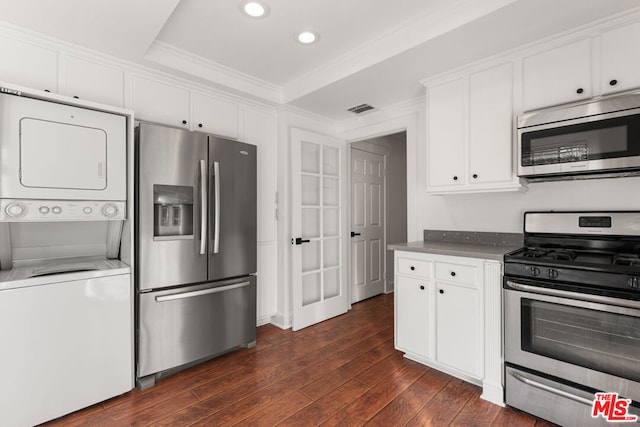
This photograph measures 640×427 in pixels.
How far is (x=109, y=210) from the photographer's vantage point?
2.10 metres

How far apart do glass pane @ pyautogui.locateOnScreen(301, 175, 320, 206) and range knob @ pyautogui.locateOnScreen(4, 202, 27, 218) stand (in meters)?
2.29

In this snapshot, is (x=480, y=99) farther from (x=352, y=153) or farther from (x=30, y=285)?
(x=30, y=285)

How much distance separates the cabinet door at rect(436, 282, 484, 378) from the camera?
2162 mm

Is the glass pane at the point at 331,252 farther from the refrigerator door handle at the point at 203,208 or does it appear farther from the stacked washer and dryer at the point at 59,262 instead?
the stacked washer and dryer at the point at 59,262

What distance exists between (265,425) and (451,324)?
1.46 metres

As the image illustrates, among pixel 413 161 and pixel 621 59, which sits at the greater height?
pixel 621 59

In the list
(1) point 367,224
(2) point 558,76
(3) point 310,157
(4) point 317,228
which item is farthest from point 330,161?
(2) point 558,76

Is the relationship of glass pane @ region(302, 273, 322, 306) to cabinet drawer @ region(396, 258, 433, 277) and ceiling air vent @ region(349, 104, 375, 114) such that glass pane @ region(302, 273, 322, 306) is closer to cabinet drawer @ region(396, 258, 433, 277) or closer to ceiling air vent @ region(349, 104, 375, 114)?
cabinet drawer @ region(396, 258, 433, 277)

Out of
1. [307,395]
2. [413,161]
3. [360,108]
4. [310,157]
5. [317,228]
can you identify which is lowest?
[307,395]

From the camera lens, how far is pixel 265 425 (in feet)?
6.06

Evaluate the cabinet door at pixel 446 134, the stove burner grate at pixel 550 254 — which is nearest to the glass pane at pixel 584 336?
the stove burner grate at pixel 550 254

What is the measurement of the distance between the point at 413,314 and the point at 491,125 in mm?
1620

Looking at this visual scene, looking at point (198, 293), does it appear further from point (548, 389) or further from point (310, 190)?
point (548, 389)

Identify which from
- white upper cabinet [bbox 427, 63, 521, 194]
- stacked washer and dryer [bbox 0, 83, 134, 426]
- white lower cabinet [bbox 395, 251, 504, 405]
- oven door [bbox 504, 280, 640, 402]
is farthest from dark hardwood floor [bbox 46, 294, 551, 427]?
white upper cabinet [bbox 427, 63, 521, 194]
